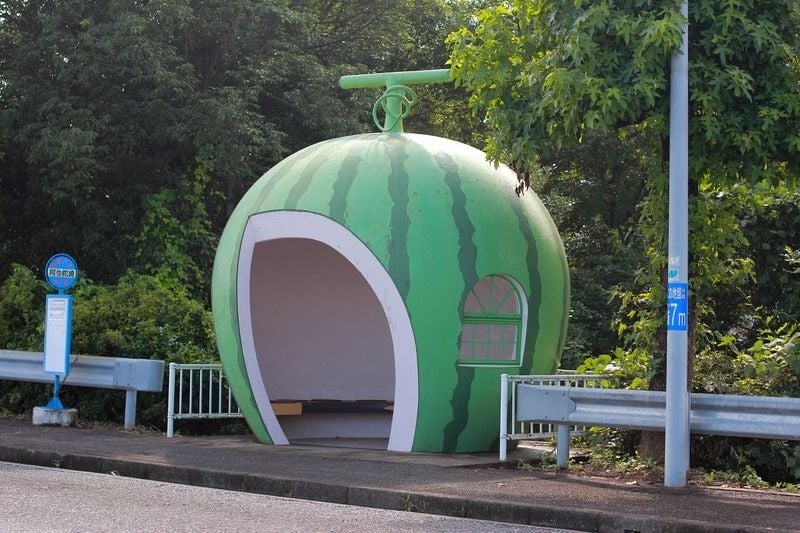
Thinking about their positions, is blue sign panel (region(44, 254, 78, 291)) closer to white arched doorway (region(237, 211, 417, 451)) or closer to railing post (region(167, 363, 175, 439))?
railing post (region(167, 363, 175, 439))

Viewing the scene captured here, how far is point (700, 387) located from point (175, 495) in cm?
511

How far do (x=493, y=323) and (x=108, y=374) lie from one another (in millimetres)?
5073

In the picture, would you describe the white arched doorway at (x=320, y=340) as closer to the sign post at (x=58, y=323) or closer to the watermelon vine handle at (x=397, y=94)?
the watermelon vine handle at (x=397, y=94)

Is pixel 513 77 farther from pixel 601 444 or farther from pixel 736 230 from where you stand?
pixel 601 444

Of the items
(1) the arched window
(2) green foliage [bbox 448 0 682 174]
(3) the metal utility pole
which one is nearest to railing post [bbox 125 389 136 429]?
(1) the arched window

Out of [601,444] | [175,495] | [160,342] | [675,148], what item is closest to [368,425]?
[160,342]

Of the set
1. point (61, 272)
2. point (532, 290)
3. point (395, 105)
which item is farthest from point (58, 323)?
point (532, 290)

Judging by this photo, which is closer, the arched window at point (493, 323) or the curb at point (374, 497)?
the curb at point (374, 497)

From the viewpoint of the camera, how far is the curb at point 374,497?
7.93 meters

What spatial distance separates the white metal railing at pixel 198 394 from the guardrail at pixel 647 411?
4.21 m

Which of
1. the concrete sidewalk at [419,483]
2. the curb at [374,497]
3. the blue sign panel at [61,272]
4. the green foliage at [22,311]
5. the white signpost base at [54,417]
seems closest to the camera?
the curb at [374,497]

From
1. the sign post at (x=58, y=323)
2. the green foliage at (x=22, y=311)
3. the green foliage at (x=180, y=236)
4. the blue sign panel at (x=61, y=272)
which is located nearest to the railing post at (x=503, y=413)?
the sign post at (x=58, y=323)

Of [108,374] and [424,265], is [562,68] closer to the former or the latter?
[424,265]

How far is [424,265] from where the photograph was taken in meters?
11.8
